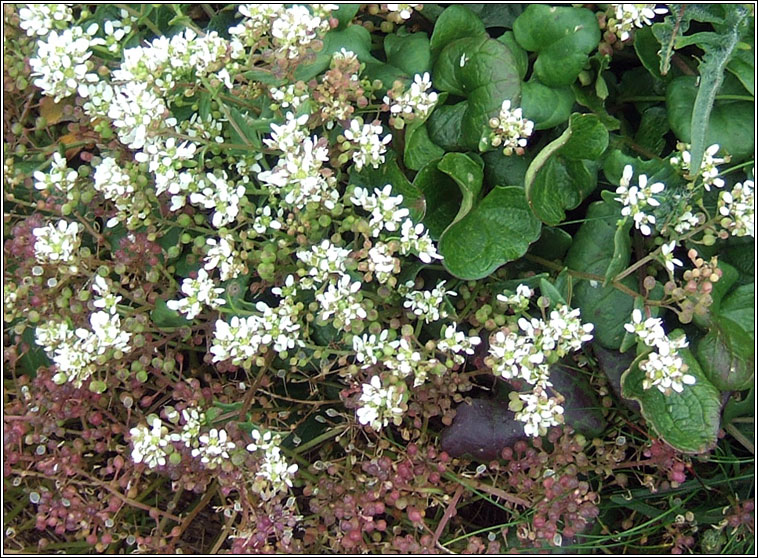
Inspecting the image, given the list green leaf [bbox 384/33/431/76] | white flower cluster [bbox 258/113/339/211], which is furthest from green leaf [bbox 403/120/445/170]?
white flower cluster [bbox 258/113/339/211]

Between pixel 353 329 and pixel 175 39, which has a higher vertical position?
pixel 175 39

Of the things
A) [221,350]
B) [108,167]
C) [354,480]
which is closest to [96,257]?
[108,167]

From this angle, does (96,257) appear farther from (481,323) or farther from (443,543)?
(443,543)

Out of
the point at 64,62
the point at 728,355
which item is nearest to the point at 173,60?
the point at 64,62

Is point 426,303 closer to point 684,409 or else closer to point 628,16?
point 684,409

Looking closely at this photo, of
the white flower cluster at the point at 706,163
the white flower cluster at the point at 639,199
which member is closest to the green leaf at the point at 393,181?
the white flower cluster at the point at 639,199

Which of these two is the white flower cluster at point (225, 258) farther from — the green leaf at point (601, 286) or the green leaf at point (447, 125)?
the green leaf at point (601, 286)

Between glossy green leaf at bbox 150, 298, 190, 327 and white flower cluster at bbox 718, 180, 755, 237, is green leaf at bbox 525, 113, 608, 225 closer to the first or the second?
white flower cluster at bbox 718, 180, 755, 237
